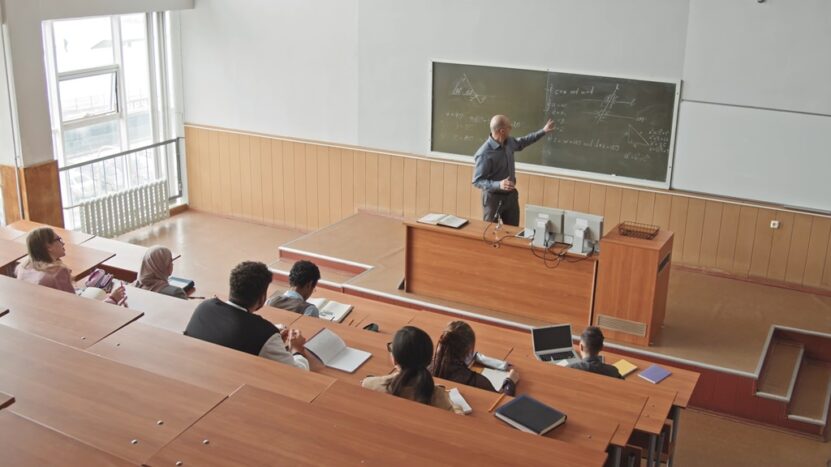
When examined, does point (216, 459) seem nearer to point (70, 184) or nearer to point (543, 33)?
point (543, 33)

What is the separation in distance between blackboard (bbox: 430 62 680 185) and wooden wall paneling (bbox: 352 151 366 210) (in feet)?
2.97

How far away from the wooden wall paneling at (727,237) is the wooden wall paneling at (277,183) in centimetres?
474

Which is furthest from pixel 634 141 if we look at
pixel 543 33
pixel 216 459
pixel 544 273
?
pixel 216 459

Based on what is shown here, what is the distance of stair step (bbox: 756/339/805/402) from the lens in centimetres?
624

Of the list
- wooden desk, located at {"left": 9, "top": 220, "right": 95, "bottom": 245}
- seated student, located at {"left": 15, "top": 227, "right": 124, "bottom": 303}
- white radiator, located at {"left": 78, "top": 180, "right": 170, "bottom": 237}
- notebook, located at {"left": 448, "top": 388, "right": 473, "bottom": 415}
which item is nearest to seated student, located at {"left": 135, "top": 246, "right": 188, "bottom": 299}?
seated student, located at {"left": 15, "top": 227, "right": 124, "bottom": 303}

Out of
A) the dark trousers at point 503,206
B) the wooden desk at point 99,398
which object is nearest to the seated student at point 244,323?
the wooden desk at point 99,398

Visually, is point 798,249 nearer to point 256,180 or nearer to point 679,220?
point 679,220

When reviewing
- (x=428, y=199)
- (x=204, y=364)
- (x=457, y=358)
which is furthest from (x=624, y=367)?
(x=428, y=199)

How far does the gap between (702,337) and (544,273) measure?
131cm

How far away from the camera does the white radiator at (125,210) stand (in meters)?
9.18

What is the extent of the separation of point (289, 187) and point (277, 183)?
0.52 ft

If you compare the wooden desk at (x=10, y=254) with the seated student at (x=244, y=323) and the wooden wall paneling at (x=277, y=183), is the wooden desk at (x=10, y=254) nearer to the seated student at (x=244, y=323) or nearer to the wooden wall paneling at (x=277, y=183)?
the seated student at (x=244, y=323)

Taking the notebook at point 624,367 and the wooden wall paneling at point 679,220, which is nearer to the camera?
the notebook at point 624,367

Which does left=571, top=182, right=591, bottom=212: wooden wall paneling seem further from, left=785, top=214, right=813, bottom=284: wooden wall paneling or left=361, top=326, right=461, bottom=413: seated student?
left=361, top=326, right=461, bottom=413: seated student
